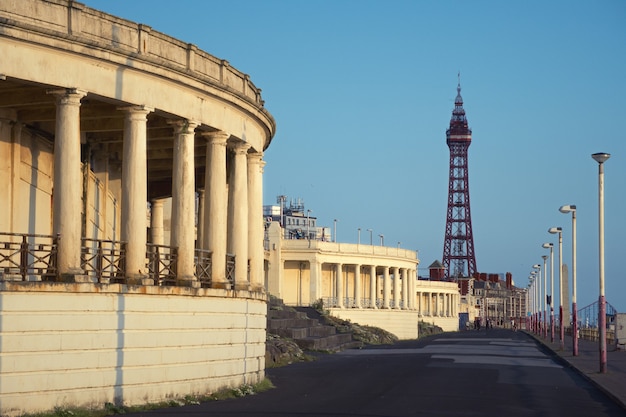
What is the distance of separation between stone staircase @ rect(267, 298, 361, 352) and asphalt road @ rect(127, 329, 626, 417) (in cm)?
1182

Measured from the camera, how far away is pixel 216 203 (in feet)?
90.6

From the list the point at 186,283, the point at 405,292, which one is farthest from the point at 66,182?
the point at 405,292

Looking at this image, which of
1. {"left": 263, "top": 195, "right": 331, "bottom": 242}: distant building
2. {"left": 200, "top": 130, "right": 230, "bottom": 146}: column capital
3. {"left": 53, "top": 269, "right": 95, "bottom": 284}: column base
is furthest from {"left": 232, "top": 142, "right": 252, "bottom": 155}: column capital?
{"left": 263, "top": 195, "right": 331, "bottom": 242}: distant building

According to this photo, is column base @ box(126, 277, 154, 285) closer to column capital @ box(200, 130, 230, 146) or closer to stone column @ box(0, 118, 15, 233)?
stone column @ box(0, 118, 15, 233)

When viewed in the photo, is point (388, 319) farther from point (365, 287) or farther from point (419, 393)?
point (419, 393)

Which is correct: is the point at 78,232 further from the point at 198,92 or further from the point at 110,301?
the point at 198,92

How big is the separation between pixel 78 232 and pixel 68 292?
5.20ft

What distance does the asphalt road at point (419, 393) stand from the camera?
23141 mm

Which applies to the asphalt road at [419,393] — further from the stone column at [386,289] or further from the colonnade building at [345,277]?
the stone column at [386,289]

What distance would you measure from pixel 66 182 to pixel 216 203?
602cm

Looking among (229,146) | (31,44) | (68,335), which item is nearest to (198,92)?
(229,146)

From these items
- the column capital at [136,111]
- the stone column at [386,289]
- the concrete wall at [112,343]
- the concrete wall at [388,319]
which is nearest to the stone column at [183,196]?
the concrete wall at [112,343]

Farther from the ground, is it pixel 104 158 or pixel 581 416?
pixel 104 158

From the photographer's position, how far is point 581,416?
22.9 meters
